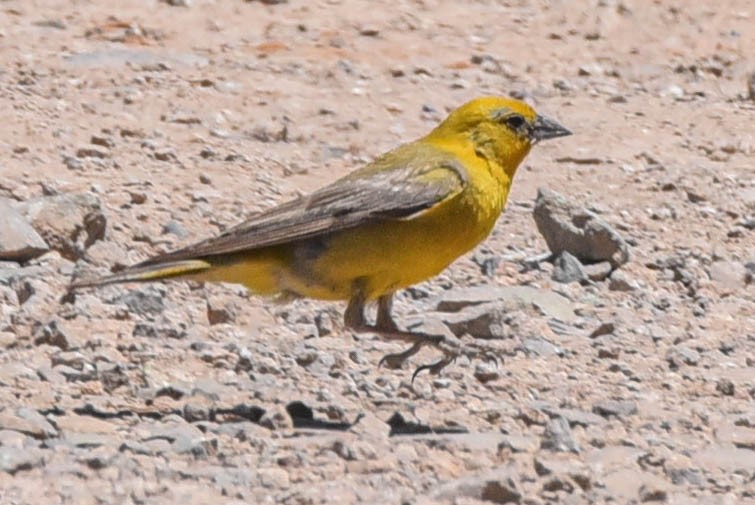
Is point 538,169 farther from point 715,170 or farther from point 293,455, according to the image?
point 293,455

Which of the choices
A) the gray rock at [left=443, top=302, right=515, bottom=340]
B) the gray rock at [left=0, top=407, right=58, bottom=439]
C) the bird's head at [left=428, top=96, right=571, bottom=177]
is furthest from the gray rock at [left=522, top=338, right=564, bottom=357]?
the gray rock at [left=0, top=407, right=58, bottom=439]

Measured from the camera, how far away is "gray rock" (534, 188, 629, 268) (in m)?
9.80

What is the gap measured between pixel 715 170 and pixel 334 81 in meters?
2.44

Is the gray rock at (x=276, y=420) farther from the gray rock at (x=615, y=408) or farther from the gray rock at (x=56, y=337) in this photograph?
the gray rock at (x=615, y=408)

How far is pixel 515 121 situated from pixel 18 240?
85.9 inches

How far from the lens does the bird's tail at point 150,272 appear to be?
752 cm

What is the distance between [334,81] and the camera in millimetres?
12500

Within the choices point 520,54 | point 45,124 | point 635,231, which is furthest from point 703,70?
point 45,124

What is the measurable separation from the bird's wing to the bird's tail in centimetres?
3

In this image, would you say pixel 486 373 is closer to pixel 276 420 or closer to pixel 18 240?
pixel 276 420

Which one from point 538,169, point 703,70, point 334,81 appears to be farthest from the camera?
point 703,70

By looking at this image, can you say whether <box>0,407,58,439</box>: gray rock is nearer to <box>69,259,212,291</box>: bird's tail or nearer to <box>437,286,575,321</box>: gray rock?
<box>69,259,212,291</box>: bird's tail

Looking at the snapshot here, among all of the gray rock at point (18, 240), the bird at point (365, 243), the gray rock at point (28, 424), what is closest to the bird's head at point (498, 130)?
the bird at point (365, 243)

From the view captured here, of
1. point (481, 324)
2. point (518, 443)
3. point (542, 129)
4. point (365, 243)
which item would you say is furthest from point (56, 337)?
point (542, 129)
